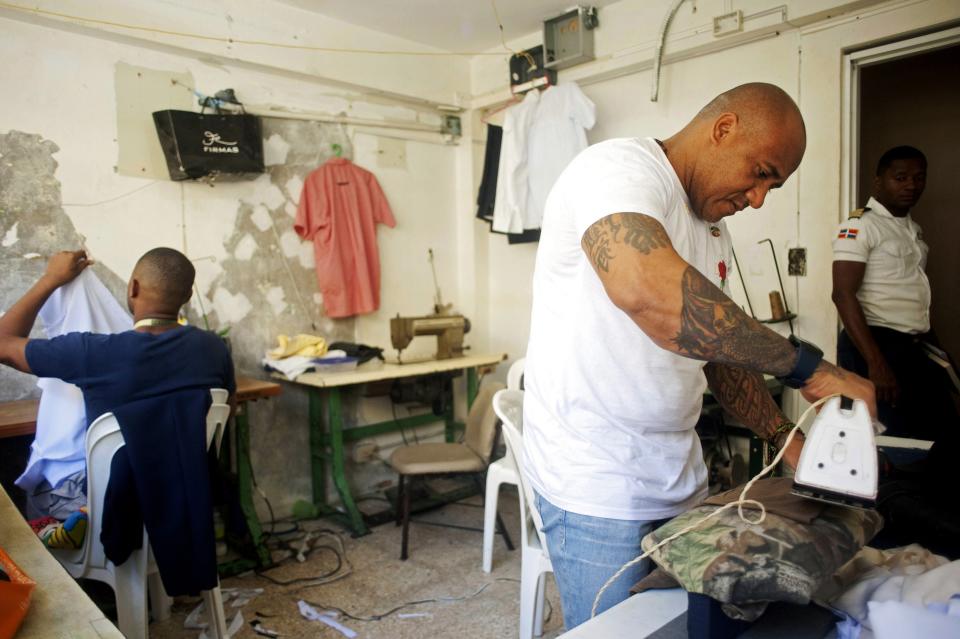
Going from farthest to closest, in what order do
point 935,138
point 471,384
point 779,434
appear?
point 935,138 → point 471,384 → point 779,434

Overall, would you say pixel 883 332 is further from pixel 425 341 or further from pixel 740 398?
pixel 425 341

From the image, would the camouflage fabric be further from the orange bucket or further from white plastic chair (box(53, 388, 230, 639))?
white plastic chair (box(53, 388, 230, 639))

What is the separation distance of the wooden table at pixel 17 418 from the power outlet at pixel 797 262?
341 centimetres

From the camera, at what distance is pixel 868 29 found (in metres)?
3.08

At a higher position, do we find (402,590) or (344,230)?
(344,230)

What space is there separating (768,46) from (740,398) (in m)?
2.69

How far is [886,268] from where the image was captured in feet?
10.4

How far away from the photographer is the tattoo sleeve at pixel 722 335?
3.08 feet

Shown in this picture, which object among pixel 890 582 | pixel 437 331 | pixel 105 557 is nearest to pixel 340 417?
pixel 437 331

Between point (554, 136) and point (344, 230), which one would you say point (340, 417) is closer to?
point (344, 230)

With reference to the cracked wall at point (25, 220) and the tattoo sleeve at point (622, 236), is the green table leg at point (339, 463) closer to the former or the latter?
the cracked wall at point (25, 220)

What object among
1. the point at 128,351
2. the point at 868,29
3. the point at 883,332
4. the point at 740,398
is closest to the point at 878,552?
the point at 740,398

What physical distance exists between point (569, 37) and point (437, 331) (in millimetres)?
1899

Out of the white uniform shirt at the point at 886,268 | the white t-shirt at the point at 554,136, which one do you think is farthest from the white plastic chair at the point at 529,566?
the white t-shirt at the point at 554,136
